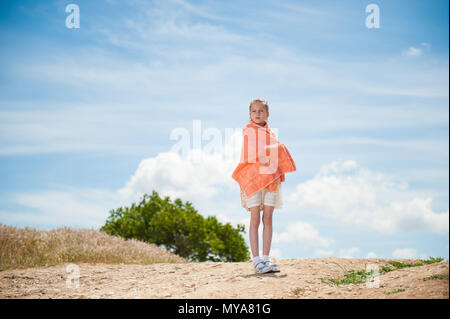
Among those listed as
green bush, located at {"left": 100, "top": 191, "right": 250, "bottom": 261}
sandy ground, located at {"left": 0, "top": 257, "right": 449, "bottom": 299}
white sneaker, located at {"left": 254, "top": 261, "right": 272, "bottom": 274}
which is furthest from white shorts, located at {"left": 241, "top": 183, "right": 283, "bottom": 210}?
A: green bush, located at {"left": 100, "top": 191, "right": 250, "bottom": 261}

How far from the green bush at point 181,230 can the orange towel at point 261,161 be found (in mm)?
7475

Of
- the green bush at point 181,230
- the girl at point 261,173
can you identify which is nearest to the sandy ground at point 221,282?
the girl at point 261,173

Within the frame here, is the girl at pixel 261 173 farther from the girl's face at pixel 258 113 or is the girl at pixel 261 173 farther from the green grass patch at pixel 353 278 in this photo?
the green grass patch at pixel 353 278

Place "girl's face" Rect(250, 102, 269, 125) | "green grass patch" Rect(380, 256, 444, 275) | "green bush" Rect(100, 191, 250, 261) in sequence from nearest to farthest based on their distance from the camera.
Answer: "girl's face" Rect(250, 102, 269, 125) → "green grass patch" Rect(380, 256, 444, 275) → "green bush" Rect(100, 191, 250, 261)

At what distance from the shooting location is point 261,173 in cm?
664

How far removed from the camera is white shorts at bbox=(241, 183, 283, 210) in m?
6.68

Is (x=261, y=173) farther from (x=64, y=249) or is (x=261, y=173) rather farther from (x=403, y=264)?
(x=64, y=249)

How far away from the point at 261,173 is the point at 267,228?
90cm

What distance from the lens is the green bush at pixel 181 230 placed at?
14.1 m

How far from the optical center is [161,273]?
8000 mm

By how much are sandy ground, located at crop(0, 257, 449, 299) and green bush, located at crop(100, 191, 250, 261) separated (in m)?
4.90

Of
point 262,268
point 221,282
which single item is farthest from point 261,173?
point 221,282

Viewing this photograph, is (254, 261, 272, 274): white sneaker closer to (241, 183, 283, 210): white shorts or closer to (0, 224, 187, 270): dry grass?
(241, 183, 283, 210): white shorts
